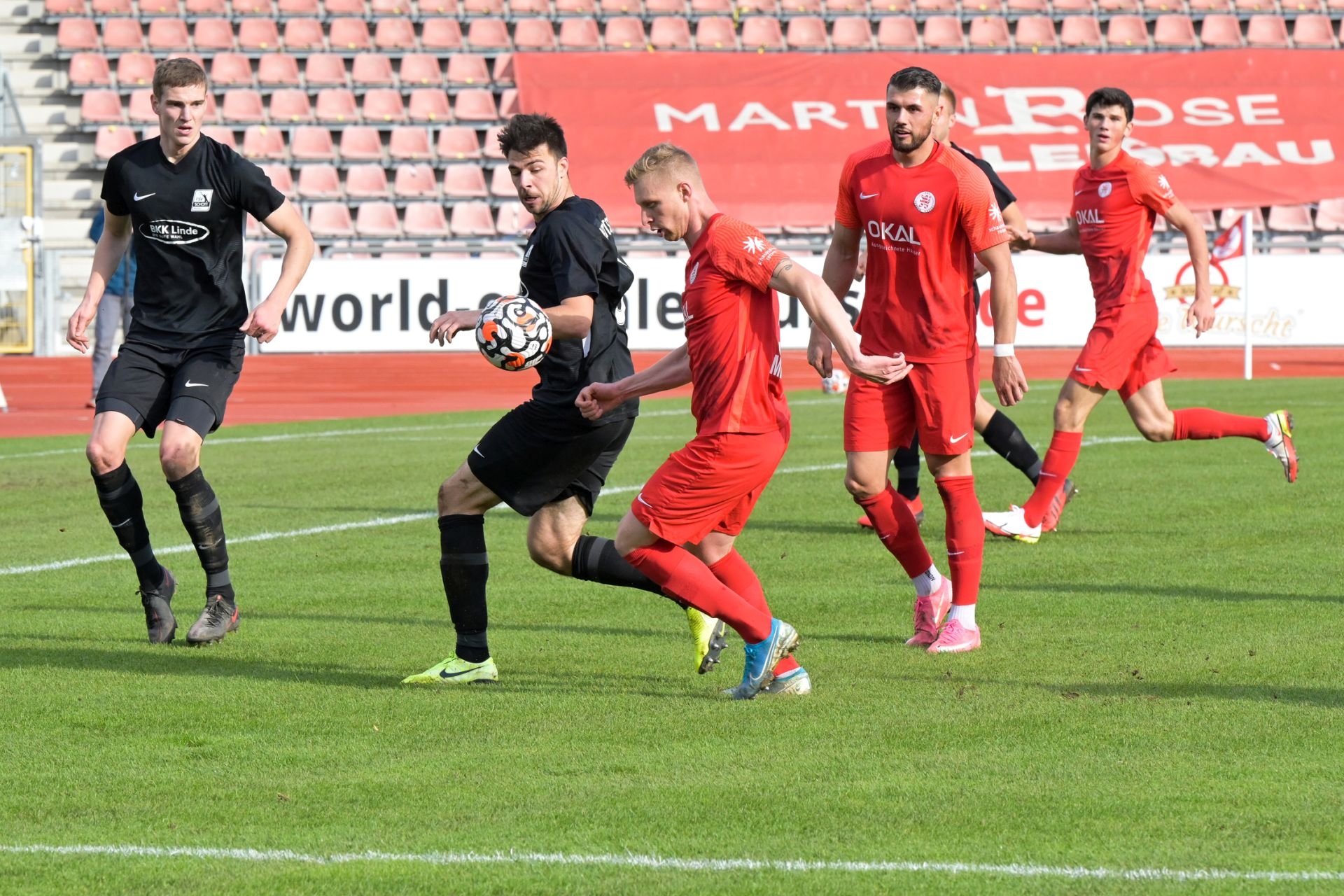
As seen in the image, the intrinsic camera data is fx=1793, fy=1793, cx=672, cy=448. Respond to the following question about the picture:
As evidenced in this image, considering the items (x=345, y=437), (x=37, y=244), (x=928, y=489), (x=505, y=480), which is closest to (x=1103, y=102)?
(x=928, y=489)

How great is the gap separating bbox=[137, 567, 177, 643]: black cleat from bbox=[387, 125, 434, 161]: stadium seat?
23.3 metres

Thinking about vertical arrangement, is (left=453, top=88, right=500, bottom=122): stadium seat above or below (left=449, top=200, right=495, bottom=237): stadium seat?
above

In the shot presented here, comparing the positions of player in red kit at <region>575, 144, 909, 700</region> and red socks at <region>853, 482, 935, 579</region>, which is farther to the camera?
red socks at <region>853, 482, 935, 579</region>

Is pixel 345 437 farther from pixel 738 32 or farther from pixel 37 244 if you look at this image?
pixel 738 32

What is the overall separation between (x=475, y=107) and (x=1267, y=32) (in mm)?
14394

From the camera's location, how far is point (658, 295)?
2412cm

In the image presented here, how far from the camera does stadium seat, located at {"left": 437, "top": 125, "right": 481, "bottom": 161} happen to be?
97.0 feet

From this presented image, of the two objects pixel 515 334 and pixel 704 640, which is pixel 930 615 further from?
pixel 515 334

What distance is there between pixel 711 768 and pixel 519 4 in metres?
28.2

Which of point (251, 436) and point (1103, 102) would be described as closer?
point (1103, 102)

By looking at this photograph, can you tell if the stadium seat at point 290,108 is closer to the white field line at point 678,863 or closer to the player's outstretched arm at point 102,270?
the player's outstretched arm at point 102,270

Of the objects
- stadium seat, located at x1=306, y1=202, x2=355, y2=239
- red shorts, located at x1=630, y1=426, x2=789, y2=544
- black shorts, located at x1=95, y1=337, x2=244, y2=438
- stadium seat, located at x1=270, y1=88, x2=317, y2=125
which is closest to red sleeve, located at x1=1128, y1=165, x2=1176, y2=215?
red shorts, located at x1=630, y1=426, x2=789, y2=544

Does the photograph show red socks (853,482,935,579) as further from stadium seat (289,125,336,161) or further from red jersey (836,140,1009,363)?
stadium seat (289,125,336,161)

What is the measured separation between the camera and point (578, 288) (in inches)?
225
